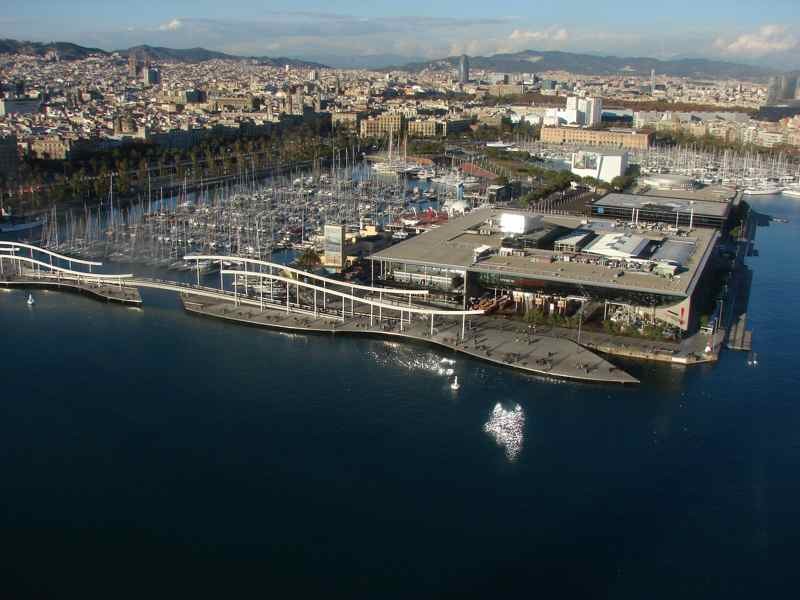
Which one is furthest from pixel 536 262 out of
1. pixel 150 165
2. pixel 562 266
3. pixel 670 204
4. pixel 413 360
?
pixel 150 165

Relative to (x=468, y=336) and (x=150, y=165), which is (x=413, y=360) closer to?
(x=468, y=336)

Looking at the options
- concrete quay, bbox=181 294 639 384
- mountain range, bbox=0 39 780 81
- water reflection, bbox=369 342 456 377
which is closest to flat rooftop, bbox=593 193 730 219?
concrete quay, bbox=181 294 639 384

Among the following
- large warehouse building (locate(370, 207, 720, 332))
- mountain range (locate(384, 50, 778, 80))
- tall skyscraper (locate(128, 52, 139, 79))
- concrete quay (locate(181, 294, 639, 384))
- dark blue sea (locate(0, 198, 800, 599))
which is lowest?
dark blue sea (locate(0, 198, 800, 599))

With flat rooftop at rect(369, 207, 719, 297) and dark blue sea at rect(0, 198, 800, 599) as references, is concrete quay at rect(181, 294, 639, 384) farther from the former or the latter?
flat rooftop at rect(369, 207, 719, 297)

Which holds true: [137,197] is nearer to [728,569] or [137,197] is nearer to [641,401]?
[641,401]

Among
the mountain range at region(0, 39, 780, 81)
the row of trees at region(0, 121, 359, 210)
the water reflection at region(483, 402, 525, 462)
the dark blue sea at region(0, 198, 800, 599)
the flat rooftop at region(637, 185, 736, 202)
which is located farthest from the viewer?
the mountain range at region(0, 39, 780, 81)
